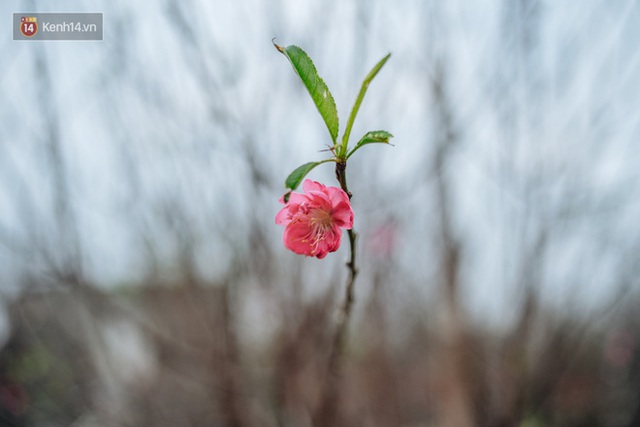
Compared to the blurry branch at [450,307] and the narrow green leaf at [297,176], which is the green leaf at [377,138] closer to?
the narrow green leaf at [297,176]

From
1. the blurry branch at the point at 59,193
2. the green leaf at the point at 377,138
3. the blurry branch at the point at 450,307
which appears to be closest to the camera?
the green leaf at the point at 377,138

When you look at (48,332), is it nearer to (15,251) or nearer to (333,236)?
(15,251)

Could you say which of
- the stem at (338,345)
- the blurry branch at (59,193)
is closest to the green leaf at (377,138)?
the stem at (338,345)

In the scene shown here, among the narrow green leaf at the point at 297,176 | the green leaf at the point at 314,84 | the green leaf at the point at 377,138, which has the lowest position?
the narrow green leaf at the point at 297,176

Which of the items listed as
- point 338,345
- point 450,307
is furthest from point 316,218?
point 450,307

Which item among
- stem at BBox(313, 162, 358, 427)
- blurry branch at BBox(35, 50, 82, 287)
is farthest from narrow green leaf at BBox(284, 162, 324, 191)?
blurry branch at BBox(35, 50, 82, 287)

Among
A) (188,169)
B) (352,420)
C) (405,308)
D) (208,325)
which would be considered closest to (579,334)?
(405,308)

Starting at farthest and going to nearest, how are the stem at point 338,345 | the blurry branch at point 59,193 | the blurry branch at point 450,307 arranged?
the blurry branch at point 450,307 → the blurry branch at point 59,193 → the stem at point 338,345
